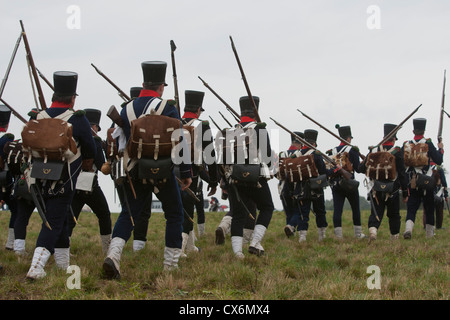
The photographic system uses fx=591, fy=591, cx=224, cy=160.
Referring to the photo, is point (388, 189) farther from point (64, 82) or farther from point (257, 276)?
point (64, 82)

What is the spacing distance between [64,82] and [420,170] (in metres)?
7.76

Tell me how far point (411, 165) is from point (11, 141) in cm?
754

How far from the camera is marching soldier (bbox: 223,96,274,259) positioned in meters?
8.12

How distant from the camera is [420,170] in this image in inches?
463

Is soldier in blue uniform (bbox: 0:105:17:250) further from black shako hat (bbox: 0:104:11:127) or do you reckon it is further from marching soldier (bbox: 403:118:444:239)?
marching soldier (bbox: 403:118:444:239)

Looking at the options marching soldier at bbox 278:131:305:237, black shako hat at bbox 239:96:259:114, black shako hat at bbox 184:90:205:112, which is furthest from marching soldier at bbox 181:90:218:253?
marching soldier at bbox 278:131:305:237

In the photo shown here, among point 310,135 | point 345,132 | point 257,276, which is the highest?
point 345,132

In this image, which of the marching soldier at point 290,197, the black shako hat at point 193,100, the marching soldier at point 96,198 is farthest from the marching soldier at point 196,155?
the marching soldier at point 290,197

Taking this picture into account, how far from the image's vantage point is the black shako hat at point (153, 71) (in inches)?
265

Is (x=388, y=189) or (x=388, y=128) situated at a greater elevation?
(x=388, y=128)

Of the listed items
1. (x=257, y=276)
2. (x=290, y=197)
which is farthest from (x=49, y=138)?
(x=290, y=197)

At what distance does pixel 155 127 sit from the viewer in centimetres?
620

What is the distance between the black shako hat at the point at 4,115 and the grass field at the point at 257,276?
192 cm
